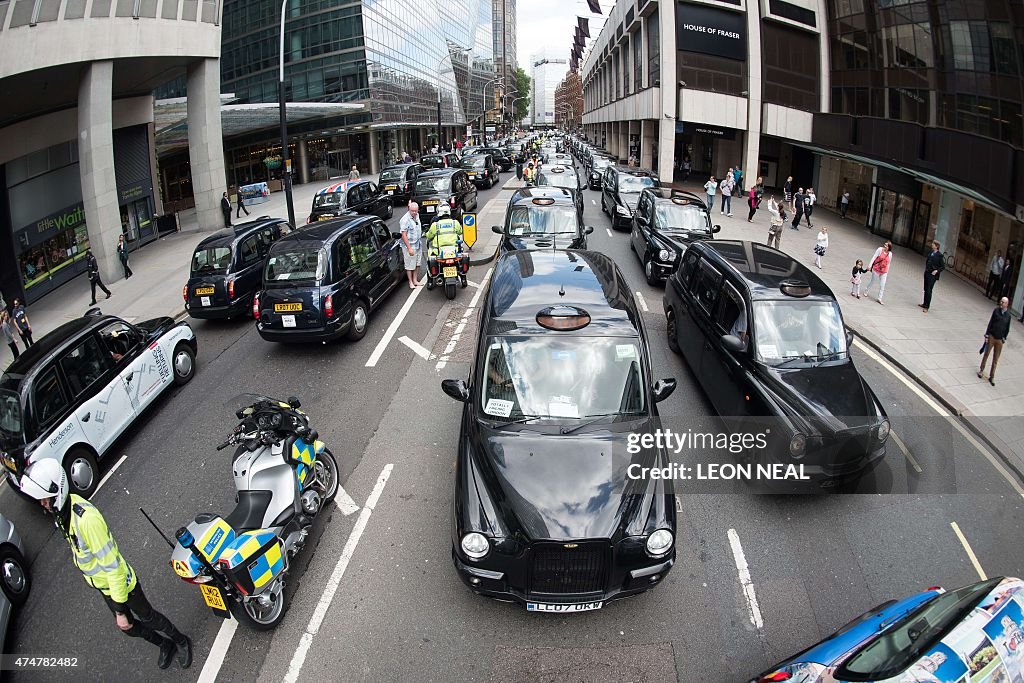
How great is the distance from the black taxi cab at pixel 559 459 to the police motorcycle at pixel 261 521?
5.11 ft

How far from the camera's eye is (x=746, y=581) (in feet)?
18.0

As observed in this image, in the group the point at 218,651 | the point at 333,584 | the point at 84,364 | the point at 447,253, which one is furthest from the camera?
the point at 447,253

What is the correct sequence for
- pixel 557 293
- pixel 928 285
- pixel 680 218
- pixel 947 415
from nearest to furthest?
pixel 557 293, pixel 947 415, pixel 928 285, pixel 680 218

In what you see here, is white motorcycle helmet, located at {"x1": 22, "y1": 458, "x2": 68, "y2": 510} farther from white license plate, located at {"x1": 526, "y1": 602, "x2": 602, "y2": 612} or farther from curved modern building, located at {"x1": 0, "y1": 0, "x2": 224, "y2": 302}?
curved modern building, located at {"x1": 0, "y1": 0, "x2": 224, "y2": 302}

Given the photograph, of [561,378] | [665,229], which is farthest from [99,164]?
[561,378]

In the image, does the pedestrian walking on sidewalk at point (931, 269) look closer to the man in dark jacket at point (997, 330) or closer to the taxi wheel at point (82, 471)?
the man in dark jacket at point (997, 330)

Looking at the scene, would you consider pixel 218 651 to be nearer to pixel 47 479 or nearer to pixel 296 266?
pixel 47 479

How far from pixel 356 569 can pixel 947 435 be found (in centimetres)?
803

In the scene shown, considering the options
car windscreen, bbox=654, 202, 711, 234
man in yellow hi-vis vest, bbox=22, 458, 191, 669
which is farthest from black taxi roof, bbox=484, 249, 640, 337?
car windscreen, bbox=654, 202, 711, 234

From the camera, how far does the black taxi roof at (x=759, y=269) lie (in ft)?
26.0

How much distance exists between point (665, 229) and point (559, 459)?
11.2 metres

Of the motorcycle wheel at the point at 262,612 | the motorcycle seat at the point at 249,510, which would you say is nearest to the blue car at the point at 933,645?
the motorcycle wheel at the point at 262,612

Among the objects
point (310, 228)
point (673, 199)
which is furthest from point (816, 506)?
point (673, 199)

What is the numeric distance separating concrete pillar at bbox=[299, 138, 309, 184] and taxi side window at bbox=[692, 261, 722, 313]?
43893 mm
